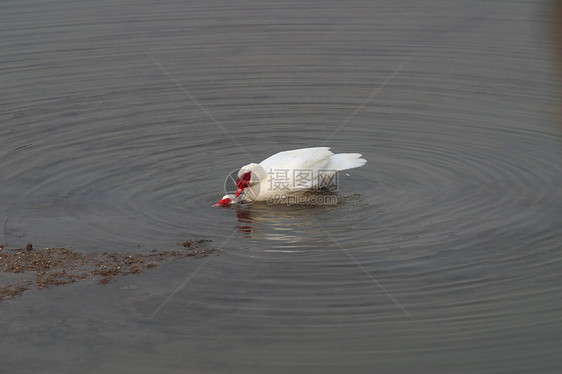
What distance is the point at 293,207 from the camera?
34.0 feet

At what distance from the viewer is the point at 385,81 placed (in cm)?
1477

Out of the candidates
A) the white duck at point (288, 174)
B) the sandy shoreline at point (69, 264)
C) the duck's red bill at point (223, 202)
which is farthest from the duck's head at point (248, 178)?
the sandy shoreline at point (69, 264)

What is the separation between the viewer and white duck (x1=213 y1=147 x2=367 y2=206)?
34.0 feet

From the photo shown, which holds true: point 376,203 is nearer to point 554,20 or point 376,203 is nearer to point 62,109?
point 62,109

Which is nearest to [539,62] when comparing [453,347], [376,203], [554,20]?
[554,20]

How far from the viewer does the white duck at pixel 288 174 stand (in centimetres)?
1035

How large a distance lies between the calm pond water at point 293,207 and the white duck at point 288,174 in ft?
0.91

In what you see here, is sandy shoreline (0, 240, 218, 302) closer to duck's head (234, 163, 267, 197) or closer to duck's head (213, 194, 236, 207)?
duck's head (213, 194, 236, 207)

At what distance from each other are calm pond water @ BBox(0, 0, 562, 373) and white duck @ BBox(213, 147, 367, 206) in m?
0.28

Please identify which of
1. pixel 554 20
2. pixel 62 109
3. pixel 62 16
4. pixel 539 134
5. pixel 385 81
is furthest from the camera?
pixel 62 16

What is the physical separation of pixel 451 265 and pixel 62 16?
13666mm

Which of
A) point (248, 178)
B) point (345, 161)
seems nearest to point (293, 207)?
point (248, 178)

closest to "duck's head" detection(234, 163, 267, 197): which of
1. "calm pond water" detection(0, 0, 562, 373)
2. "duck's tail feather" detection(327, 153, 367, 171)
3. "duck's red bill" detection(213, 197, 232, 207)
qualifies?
"duck's red bill" detection(213, 197, 232, 207)

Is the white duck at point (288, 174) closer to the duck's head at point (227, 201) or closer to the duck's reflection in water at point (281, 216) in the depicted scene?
the duck's head at point (227, 201)
